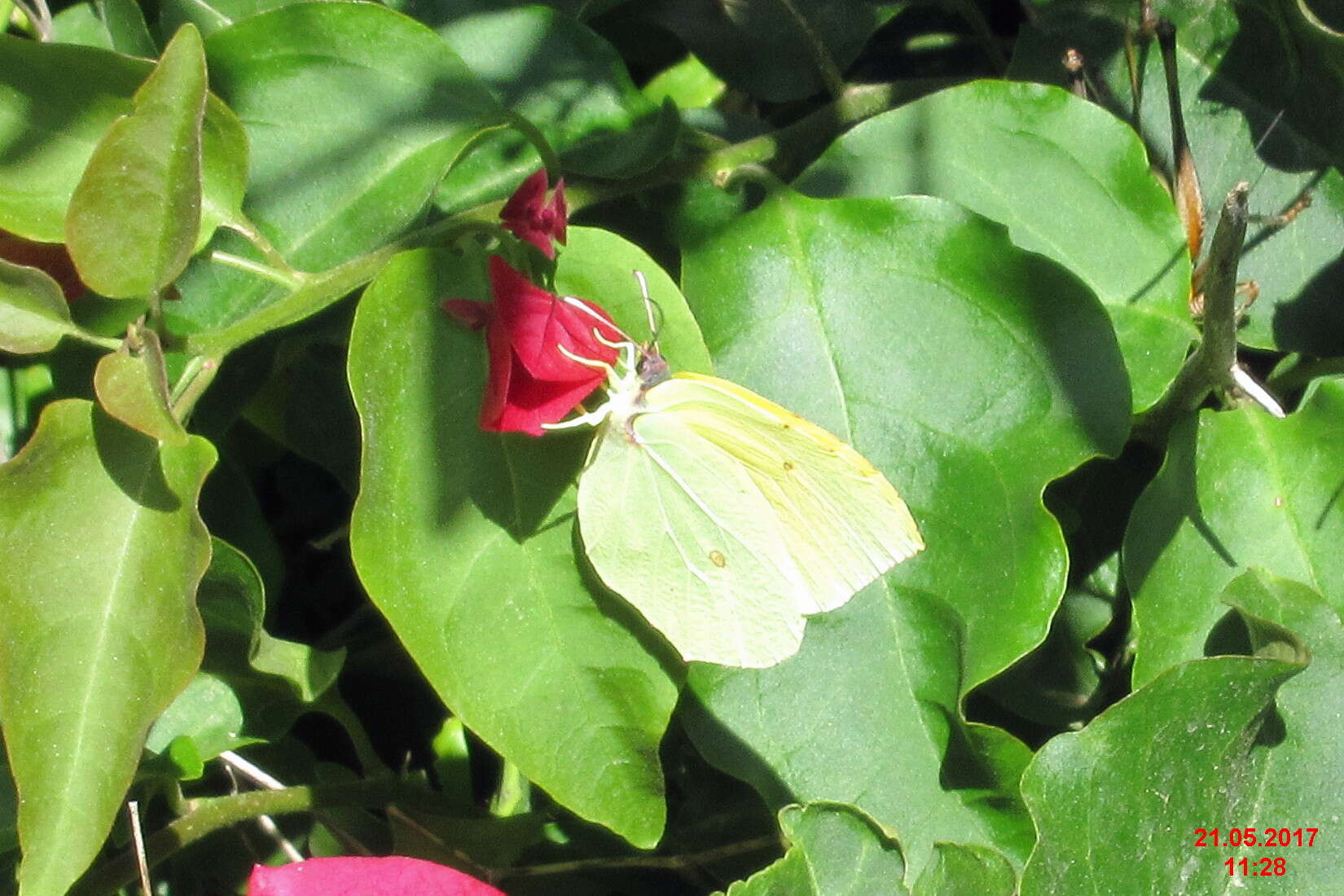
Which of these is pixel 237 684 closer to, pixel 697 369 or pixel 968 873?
pixel 697 369

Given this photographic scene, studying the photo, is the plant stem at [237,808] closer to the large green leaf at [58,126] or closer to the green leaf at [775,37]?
the large green leaf at [58,126]

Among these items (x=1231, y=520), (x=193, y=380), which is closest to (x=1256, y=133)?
(x=1231, y=520)

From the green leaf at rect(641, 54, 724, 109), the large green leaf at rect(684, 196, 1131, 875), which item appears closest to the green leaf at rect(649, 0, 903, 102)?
the green leaf at rect(641, 54, 724, 109)

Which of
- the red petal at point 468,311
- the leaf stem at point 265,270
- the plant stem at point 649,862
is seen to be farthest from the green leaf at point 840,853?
the leaf stem at point 265,270

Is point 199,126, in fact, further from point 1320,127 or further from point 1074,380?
point 1320,127

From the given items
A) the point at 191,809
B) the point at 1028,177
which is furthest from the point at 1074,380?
the point at 191,809
